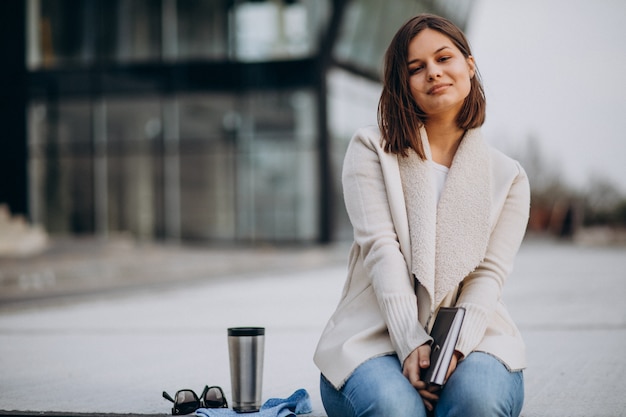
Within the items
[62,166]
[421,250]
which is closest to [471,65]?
[421,250]

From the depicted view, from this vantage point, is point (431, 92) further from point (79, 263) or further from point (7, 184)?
point (7, 184)

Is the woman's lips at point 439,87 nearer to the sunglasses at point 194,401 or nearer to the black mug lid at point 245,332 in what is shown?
the black mug lid at point 245,332

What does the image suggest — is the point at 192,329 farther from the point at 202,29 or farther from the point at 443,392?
the point at 202,29

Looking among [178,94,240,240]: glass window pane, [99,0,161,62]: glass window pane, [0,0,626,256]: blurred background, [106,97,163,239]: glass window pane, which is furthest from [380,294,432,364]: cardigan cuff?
[99,0,161,62]: glass window pane

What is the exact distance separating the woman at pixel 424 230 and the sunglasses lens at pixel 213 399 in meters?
0.82

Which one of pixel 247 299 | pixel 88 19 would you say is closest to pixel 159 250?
pixel 88 19

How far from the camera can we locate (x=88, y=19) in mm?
27141

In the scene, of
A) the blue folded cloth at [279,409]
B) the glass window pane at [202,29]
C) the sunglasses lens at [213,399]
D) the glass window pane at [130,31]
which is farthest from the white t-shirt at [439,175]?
the glass window pane at [130,31]

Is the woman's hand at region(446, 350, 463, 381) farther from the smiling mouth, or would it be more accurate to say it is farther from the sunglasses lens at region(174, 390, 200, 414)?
the sunglasses lens at region(174, 390, 200, 414)

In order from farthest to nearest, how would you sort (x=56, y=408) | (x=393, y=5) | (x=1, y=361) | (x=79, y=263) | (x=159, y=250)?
(x=393, y=5)
(x=159, y=250)
(x=79, y=263)
(x=1, y=361)
(x=56, y=408)

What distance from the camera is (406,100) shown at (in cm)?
Result: 328

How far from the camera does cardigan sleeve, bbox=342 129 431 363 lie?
2963 mm

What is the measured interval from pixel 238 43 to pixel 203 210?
17.4 feet

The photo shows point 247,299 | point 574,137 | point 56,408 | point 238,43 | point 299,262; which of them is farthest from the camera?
point 574,137
